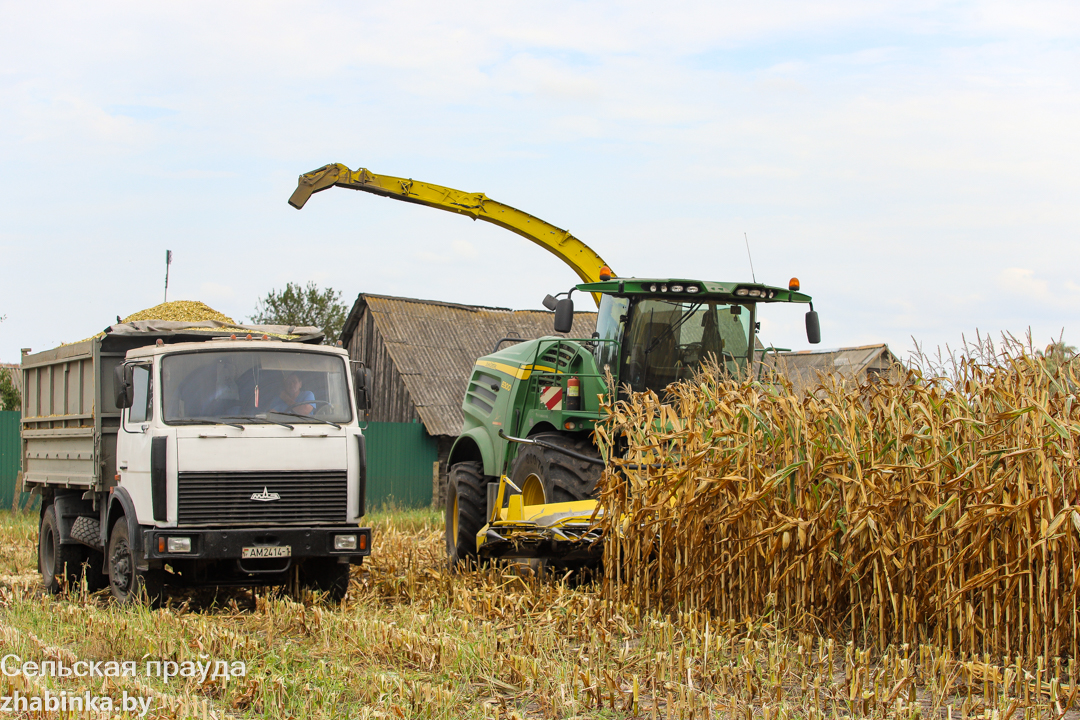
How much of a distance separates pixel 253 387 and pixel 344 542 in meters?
1.53

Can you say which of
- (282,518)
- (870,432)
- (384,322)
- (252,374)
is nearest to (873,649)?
(870,432)

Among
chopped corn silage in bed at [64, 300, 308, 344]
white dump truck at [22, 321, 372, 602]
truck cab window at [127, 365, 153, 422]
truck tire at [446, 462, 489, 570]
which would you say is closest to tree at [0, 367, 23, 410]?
chopped corn silage in bed at [64, 300, 308, 344]

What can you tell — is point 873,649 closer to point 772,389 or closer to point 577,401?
point 772,389

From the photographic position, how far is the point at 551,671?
555 cm

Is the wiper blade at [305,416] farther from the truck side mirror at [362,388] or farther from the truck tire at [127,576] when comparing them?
the truck tire at [127,576]

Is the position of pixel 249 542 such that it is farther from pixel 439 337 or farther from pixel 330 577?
pixel 439 337

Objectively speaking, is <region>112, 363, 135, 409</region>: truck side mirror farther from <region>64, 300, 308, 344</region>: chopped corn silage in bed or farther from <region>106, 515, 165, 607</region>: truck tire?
<region>64, 300, 308, 344</region>: chopped corn silage in bed

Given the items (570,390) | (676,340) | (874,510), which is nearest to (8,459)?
(570,390)

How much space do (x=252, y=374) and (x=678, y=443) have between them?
3.74 meters

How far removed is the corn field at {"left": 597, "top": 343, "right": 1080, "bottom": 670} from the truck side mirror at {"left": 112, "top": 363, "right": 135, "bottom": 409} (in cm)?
402

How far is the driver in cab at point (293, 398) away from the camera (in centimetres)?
883

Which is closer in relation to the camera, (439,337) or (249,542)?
(249,542)

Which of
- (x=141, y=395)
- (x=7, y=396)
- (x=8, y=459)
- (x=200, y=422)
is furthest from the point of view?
(x=7, y=396)

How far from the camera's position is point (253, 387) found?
880 centimetres
